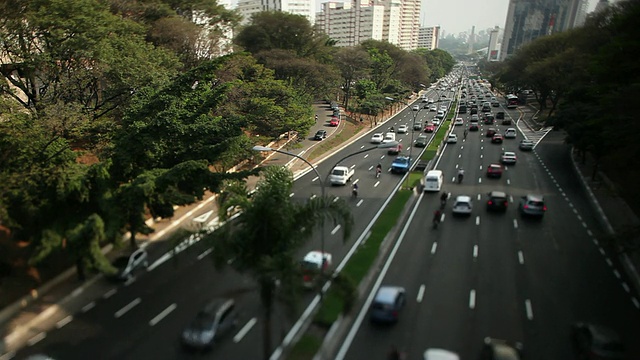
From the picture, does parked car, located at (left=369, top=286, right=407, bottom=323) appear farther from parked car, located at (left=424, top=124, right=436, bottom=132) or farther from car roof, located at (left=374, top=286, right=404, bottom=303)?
parked car, located at (left=424, top=124, right=436, bottom=132)

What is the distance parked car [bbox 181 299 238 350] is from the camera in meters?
17.3

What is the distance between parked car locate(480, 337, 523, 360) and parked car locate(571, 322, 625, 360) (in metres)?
2.61

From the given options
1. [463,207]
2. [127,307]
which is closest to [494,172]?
[463,207]

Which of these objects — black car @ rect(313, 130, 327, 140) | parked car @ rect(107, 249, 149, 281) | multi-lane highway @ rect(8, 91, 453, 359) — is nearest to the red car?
multi-lane highway @ rect(8, 91, 453, 359)

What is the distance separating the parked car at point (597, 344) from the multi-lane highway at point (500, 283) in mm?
697

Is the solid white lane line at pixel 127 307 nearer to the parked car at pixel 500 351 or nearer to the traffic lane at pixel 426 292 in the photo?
the traffic lane at pixel 426 292

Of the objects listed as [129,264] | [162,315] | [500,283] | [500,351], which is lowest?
[500,283]

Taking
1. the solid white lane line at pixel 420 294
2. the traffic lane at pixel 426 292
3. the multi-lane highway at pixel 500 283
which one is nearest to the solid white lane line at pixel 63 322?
the multi-lane highway at pixel 500 283

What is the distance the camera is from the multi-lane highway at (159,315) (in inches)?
692

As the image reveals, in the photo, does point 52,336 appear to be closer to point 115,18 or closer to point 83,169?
point 83,169

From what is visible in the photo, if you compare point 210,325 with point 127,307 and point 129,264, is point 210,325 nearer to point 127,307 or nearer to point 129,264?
point 127,307

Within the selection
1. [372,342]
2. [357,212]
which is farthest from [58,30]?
[372,342]

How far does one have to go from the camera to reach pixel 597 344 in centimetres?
1611

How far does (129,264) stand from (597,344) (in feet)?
74.1
